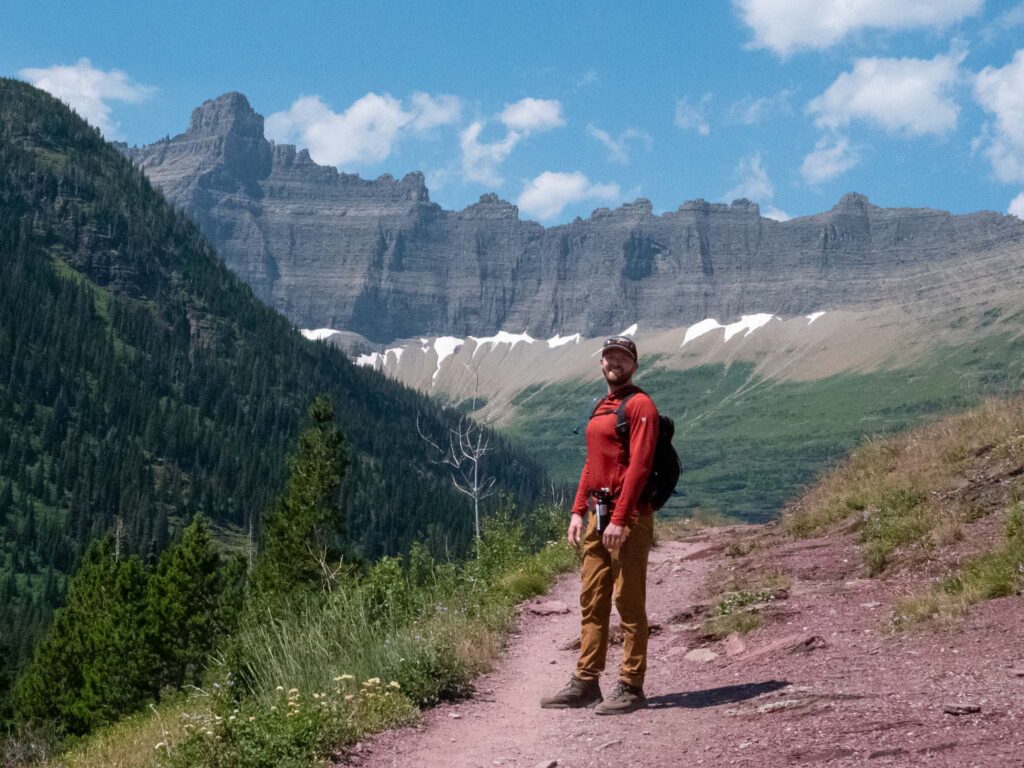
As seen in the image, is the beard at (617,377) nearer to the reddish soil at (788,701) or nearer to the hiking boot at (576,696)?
the hiking boot at (576,696)

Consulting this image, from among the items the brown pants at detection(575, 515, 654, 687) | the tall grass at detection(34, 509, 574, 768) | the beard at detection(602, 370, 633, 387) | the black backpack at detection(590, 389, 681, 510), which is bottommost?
the tall grass at detection(34, 509, 574, 768)

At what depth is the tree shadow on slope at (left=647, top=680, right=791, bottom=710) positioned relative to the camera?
331 inches

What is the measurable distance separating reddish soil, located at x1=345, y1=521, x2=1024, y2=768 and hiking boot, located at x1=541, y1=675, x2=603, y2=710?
0.11 meters

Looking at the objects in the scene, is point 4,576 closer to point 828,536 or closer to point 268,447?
point 268,447

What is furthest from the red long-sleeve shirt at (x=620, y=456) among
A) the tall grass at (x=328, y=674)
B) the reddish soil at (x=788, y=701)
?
the tall grass at (x=328, y=674)

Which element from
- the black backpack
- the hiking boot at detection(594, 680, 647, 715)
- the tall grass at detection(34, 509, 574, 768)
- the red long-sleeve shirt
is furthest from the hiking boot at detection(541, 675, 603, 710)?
the black backpack

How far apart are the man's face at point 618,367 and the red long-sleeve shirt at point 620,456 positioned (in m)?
0.15

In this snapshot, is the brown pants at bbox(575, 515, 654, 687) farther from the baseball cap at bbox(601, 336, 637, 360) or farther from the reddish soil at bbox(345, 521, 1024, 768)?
the baseball cap at bbox(601, 336, 637, 360)

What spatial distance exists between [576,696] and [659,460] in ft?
7.54

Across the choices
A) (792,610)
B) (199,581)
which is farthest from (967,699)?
(199,581)

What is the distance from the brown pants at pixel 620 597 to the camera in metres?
8.73

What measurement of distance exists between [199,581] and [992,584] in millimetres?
48909

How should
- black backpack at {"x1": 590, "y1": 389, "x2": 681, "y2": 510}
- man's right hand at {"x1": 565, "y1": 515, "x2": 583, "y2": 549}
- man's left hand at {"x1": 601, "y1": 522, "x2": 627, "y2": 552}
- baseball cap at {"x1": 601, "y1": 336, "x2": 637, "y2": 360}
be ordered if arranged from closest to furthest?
man's left hand at {"x1": 601, "y1": 522, "x2": 627, "y2": 552}, black backpack at {"x1": 590, "y1": 389, "x2": 681, "y2": 510}, man's right hand at {"x1": 565, "y1": 515, "x2": 583, "y2": 549}, baseball cap at {"x1": 601, "y1": 336, "x2": 637, "y2": 360}

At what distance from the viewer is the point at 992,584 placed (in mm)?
9977
